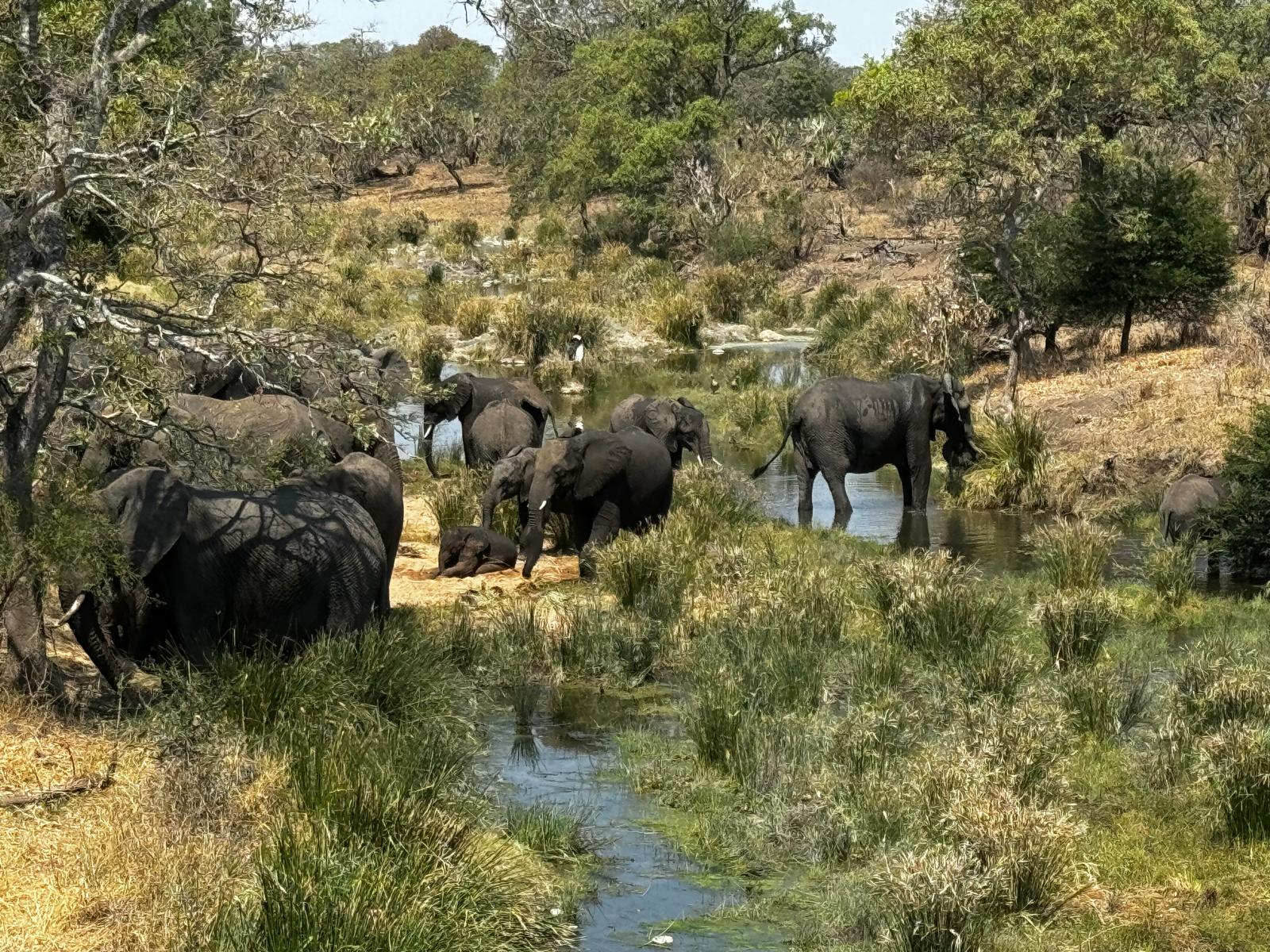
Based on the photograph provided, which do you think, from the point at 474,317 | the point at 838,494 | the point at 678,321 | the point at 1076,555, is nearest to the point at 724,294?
the point at 678,321

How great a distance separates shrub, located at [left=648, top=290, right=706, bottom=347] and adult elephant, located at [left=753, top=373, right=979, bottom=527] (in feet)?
51.9

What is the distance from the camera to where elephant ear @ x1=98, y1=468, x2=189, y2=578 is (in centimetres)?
923

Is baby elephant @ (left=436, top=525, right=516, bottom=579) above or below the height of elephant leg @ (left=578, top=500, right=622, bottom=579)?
below

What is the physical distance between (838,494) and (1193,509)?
3900 millimetres

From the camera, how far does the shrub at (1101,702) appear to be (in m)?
10.0

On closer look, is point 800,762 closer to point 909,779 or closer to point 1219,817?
point 909,779

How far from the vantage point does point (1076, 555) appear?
1449 cm

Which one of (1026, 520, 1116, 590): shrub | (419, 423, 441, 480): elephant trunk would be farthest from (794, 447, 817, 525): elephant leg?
(419, 423, 441, 480): elephant trunk

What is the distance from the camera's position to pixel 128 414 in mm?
10148

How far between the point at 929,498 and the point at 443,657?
34.8ft

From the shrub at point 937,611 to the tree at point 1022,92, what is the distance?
11206mm

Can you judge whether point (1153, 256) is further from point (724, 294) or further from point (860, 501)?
point (724, 294)

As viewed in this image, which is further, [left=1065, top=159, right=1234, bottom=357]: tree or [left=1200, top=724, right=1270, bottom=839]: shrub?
[left=1065, top=159, right=1234, bottom=357]: tree

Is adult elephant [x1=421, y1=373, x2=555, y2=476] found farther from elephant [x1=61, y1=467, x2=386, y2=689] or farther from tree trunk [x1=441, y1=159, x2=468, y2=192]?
tree trunk [x1=441, y1=159, x2=468, y2=192]
